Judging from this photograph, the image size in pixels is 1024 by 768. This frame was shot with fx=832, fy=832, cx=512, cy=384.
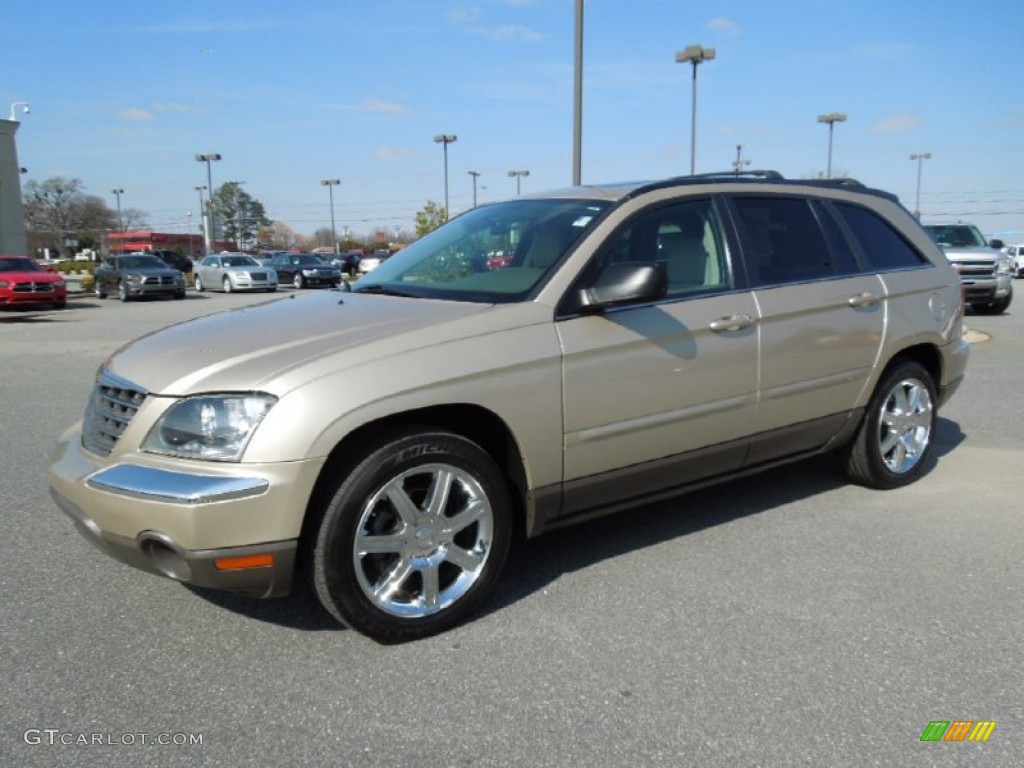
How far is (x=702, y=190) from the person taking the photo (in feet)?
13.5

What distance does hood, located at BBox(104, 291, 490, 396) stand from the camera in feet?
9.51

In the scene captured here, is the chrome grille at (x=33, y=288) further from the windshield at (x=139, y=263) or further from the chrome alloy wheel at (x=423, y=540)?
the chrome alloy wheel at (x=423, y=540)

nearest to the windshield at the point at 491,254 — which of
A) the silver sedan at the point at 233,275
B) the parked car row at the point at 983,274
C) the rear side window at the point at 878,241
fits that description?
the rear side window at the point at 878,241

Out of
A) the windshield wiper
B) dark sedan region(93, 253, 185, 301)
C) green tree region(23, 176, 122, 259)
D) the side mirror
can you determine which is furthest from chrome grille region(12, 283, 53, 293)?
green tree region(23, 176, 122, 259)

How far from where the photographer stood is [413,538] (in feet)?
10.3

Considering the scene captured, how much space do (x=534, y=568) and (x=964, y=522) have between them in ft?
7.82

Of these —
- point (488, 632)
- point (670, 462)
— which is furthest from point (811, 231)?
point (488, 632)

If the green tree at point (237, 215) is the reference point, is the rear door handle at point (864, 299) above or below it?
below

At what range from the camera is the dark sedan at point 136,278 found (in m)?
28.1

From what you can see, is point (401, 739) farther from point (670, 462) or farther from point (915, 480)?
point (915, 480)

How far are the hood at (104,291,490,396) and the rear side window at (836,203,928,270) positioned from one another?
253cm

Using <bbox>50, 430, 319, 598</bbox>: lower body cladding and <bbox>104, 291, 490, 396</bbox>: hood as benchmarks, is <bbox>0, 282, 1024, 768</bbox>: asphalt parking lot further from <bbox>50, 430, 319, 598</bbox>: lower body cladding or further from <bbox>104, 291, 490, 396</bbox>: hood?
<bbox>104, 291, 490, 396</bbox>: hood

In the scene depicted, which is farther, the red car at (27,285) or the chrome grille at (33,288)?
the chrome grille at (33,288)

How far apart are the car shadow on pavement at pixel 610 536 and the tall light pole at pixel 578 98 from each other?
10262mm
